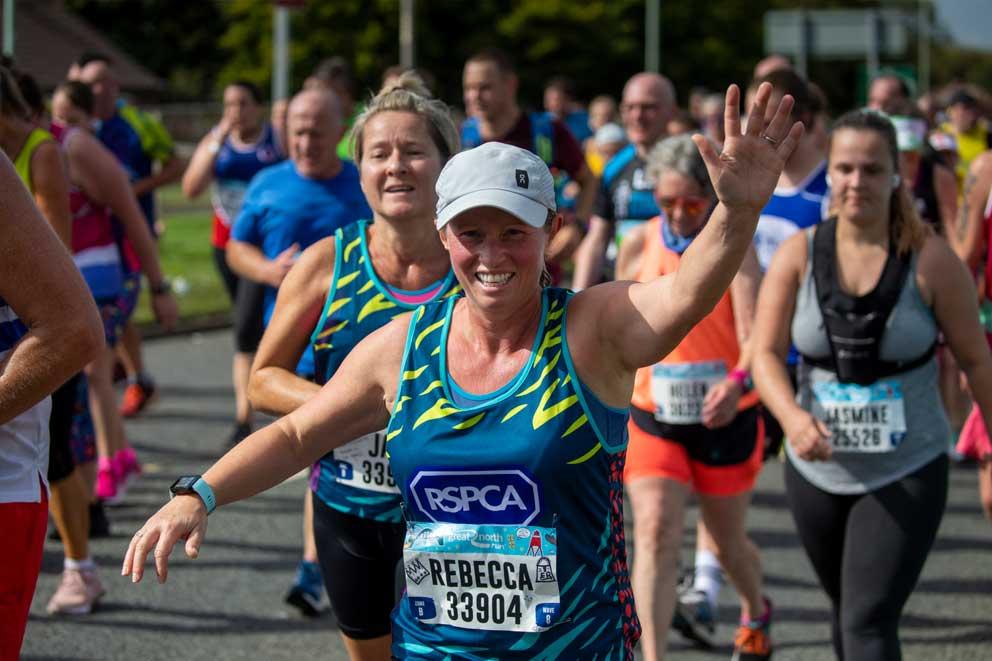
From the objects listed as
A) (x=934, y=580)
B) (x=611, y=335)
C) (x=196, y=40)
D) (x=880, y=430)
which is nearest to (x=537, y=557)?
(x=611, y=335)

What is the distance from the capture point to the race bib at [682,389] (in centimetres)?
543

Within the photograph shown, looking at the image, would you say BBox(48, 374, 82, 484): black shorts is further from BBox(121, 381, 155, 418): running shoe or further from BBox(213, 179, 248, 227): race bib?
BBox(121, 381, 155, 418): running shoe

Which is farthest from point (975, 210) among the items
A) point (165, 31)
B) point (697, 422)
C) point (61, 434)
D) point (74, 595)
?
point (165, 31)

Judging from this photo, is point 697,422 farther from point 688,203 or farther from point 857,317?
point 857,317

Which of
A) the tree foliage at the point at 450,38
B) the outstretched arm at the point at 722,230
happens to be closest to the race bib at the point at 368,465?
the outstretched arm at the point at 722,230

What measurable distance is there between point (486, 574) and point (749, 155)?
103cm

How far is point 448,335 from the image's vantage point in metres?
3.21

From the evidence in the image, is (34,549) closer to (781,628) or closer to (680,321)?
(680,321)

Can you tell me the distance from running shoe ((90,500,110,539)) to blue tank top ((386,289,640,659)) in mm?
4420

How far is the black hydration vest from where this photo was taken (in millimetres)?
4473

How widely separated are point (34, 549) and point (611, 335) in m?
1.38

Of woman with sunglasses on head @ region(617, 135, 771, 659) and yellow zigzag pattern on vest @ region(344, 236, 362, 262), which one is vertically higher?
yellow zigzag pattern on vest @ region(344, 236, 362, 262)

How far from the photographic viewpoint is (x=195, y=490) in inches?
120

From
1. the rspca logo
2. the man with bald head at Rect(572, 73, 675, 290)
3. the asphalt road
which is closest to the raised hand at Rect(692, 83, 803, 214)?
the rspca logo
